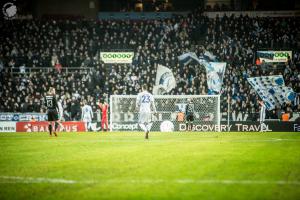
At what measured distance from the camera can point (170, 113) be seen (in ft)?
104

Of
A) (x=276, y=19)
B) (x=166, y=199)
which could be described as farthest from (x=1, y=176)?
(x=276, y=19)

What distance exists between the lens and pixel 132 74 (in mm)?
36062

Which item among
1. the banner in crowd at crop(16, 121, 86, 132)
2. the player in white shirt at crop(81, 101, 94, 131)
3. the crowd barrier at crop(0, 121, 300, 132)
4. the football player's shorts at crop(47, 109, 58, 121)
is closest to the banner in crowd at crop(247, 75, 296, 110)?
the crowd barrier at crop(0, 121, 300, 132)

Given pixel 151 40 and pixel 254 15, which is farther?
pixel 254 15

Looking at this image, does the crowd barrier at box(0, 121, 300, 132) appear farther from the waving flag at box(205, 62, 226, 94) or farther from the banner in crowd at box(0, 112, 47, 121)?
the waving flag at box(205, 62, 226, 94)

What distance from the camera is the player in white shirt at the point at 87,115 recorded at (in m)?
31.6

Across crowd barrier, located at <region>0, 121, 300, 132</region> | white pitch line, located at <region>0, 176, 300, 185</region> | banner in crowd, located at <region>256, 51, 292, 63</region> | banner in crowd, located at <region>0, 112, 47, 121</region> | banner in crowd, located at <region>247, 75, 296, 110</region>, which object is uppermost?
banner in crowd, located at <region>256, 51, 292, 63</region>

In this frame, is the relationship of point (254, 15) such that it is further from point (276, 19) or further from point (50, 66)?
point (50, 66)

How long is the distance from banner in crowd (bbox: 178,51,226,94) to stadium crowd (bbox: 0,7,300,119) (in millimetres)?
434

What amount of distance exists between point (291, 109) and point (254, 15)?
14.5 m

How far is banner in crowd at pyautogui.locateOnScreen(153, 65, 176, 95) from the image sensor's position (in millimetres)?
34969

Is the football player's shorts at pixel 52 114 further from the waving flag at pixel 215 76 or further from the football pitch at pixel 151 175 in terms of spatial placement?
the waving flag at pixel 215 76

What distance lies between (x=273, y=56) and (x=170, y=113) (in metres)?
10.2

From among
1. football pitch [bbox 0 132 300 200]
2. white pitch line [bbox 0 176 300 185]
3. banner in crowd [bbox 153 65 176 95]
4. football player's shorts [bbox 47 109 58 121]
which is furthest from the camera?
banner in crowd [bbox 153 65 176 95]
